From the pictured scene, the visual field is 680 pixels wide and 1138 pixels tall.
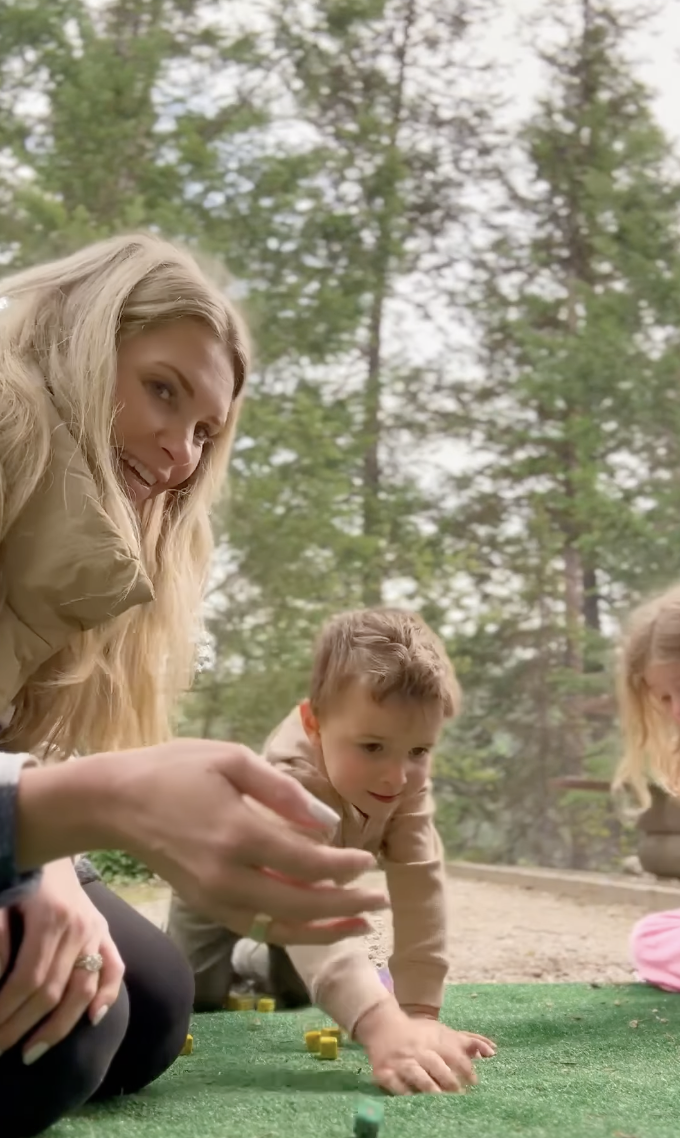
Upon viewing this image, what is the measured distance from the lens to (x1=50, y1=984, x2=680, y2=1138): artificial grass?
712 mm

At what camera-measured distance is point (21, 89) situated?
3.79m

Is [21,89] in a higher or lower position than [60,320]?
higher

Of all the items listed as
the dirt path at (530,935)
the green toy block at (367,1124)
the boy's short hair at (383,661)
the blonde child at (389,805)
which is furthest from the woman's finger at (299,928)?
the dirt path at (530,935)

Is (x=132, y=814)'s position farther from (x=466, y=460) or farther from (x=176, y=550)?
(x=466, y=460)

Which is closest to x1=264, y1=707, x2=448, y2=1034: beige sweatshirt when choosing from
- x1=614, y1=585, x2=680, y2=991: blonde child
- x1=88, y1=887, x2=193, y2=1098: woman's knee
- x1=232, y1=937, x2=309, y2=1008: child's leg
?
x1=88, y1=887, x2=193, y2=1098: woman's knee

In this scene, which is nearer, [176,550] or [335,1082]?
[335,1082]

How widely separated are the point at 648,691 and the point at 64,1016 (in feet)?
3.99

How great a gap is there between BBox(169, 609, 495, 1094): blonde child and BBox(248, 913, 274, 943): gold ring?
35 centimetres

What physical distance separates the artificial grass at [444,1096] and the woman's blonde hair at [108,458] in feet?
0.97

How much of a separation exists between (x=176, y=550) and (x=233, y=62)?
3.51 metres

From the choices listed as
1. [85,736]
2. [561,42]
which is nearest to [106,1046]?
[85,736]

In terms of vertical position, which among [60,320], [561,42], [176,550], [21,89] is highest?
[561,42]

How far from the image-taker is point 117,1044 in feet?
2.59

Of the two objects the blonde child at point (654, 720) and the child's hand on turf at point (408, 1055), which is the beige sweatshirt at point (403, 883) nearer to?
the child's hand on turf at point (408, 1055)
